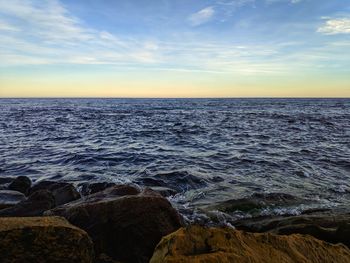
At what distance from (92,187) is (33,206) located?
317cm

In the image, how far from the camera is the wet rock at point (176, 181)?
10.4 m

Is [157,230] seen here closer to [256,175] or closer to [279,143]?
[256,175]

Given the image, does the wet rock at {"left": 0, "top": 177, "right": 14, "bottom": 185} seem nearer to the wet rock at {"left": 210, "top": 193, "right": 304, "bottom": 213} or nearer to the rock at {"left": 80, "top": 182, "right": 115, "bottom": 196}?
the rock at {"left": 80, "top": 182, "right": 115, "bottom": 196}

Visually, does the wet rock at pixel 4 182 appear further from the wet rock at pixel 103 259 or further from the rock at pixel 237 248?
the rock at pixel 237 248

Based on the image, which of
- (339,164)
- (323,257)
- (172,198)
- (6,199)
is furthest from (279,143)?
(323,257)

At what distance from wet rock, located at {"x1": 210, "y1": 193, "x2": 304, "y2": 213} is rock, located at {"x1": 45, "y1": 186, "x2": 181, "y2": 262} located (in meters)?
2.98

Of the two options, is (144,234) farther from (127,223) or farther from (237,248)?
(237,248)

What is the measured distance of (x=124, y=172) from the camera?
1230 centimetres

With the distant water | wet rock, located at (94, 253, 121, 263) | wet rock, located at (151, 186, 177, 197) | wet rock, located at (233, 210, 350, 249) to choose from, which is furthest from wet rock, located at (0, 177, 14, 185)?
wet rock, located at (233, 210, 350, 249)

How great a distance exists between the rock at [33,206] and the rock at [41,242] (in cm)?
289

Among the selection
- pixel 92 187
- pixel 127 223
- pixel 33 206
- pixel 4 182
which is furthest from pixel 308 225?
pixel 4 182

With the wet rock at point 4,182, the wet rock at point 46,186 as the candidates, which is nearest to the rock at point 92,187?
the wet rock at point 46,186

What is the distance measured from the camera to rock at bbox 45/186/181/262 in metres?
5.16

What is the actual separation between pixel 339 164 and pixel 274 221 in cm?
773
